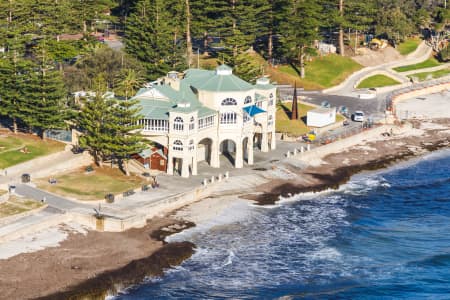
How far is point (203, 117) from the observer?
11275 centimetres

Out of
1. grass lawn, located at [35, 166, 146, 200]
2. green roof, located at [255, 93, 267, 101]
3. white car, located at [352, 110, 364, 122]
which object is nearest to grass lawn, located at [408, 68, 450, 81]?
white car, located at [352, 110, 364, 122]

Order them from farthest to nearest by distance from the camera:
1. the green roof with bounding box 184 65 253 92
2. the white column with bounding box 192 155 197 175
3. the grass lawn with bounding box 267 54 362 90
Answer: the grass lawn with bounding box 267 54 362 90 < the green roof with bounding box 184 65 253 92 < the white column with bounding box 192 155 197 175

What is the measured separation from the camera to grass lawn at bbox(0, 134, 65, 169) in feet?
358

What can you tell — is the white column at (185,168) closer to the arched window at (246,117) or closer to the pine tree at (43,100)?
the arched window at (246,117)

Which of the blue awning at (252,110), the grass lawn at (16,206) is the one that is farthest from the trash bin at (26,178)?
the blue awning at (252,110)

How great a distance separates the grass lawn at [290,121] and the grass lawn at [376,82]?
85.2 feet

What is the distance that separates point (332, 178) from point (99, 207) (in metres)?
34.5

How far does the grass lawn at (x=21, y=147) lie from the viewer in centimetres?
10912

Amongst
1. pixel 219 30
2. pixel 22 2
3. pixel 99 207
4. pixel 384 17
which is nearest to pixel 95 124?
pixel 99 207

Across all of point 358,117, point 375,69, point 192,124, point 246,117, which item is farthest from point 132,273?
point 375,69

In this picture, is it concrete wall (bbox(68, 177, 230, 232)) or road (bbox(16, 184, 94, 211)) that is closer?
concrete wall (bbox(68, 177, 230, 232))

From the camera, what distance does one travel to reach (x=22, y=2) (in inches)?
5664

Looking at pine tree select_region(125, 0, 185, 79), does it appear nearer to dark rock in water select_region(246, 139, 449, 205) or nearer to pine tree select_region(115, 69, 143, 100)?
pine tree select_region(115, 69, 143, 100)

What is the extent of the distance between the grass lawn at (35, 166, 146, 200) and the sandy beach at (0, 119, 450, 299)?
8024 mm
